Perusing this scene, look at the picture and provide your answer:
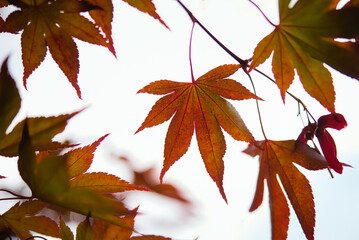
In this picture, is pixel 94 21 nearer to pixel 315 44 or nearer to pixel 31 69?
pixel 31 69

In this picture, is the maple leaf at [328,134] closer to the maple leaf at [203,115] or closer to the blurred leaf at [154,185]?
the maple leaf at [203,115]

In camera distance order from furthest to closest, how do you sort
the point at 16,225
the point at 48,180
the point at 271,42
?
the point at 271,42 < the point at 16,225 < the point at 48,180

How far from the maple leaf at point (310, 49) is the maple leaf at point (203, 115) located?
0.08 m

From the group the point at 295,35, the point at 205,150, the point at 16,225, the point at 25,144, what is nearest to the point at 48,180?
the point at 25,144

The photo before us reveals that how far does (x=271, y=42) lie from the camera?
654 mm

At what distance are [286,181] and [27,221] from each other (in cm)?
50

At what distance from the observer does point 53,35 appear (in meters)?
0.62

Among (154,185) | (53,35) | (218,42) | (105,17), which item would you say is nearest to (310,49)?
(218,42)

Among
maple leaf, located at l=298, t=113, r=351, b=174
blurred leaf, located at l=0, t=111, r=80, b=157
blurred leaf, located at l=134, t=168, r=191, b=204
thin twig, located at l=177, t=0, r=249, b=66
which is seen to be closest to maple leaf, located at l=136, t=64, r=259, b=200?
thin twig, located at l=177, t=0, r=249, b=66

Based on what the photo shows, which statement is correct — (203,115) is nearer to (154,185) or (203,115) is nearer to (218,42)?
(218,42)

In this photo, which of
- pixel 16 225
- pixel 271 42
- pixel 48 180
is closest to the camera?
pixel 48 180

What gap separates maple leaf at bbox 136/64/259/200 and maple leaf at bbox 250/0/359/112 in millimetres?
80

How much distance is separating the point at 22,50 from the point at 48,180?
0.37 metres

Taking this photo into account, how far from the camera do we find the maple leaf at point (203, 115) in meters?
0.69
